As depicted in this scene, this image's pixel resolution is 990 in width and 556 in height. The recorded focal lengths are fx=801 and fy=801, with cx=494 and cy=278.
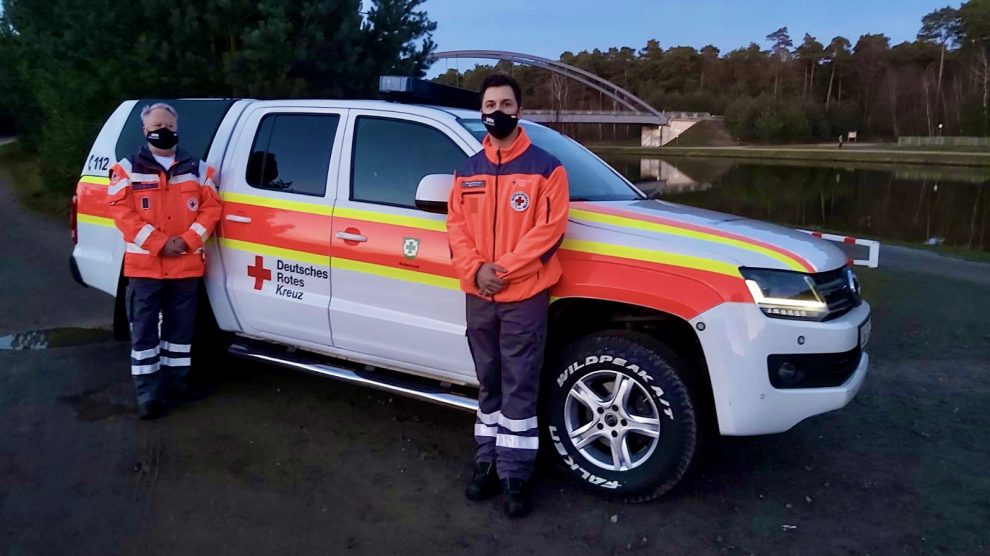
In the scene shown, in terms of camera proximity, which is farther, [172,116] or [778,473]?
[172,116]

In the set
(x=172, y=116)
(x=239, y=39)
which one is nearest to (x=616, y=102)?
(x=239, y=39)

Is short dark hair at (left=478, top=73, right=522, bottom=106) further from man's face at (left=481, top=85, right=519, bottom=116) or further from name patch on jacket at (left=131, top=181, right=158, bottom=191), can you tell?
name patch on jacket at (left=131, top=181, right=158, bottom=191)

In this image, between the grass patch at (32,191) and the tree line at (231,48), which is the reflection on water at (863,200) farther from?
the grass patch at (32,191)

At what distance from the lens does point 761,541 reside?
360cm

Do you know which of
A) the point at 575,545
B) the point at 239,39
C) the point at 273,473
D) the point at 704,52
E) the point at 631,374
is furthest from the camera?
the point at 704,52

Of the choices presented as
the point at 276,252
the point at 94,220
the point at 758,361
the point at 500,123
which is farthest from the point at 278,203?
the point at 758,361

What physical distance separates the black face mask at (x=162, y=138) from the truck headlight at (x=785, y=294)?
339cm

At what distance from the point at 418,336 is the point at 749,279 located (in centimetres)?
178

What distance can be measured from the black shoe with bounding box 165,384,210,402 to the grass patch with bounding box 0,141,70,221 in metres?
11.7

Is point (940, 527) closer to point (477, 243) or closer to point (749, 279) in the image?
point (749, 279)

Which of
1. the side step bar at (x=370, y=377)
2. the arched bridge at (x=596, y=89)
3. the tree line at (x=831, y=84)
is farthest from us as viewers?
the tree line at (x=831, y=84)

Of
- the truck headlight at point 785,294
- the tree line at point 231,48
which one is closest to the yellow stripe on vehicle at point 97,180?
the truck headlight at point 785,294

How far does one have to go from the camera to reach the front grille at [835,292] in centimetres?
369

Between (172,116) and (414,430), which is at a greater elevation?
(172,116)
